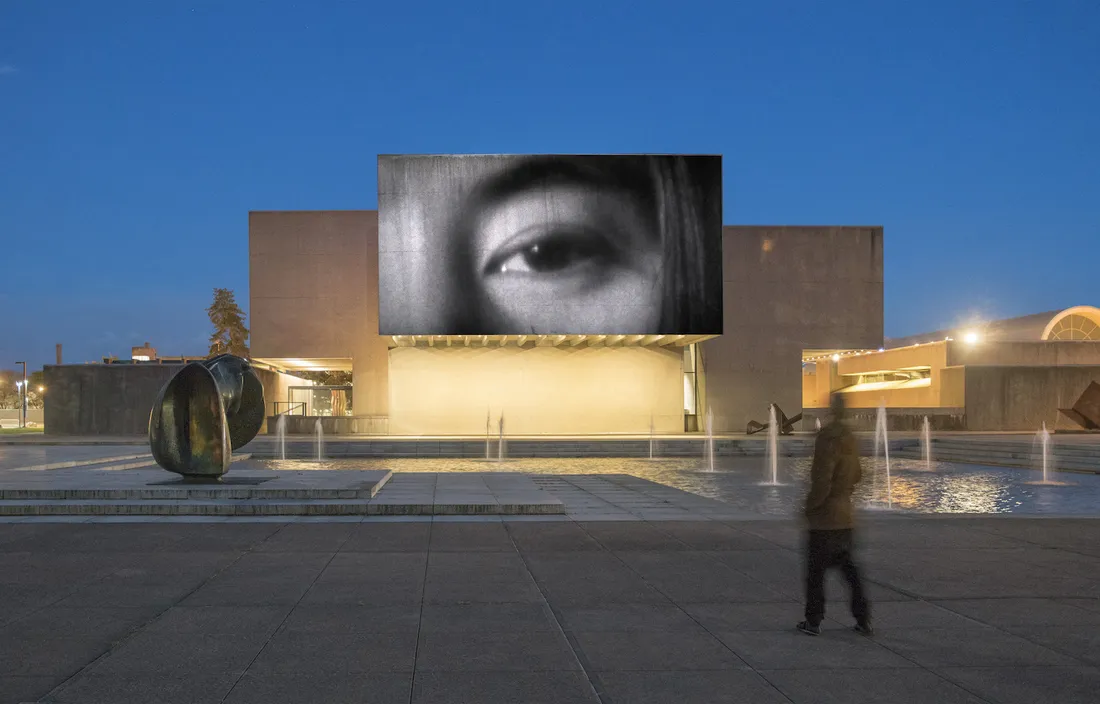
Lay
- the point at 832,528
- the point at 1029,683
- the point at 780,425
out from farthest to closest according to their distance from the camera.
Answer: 1. the point at 780,425
2. the point at 832,528
3. the point at 1029,683

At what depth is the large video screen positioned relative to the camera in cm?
3506

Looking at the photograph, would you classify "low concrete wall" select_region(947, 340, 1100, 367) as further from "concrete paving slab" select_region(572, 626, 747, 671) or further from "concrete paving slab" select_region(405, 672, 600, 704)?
"concrete paving slab" select_region(405, 672, 600, 704)

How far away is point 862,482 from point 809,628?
1356cm

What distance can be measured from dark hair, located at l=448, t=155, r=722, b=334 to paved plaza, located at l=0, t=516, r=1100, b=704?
2507cm

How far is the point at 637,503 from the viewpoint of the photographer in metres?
14.2

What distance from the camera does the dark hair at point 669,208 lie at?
35156 millimetres

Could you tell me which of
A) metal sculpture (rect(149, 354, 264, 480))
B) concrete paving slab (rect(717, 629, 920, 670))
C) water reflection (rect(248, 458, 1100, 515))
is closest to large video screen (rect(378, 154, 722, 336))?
water reflection (rect(248, 458, 1100, 515))

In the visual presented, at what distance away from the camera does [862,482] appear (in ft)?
61.6

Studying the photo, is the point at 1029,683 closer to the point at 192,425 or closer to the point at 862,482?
the point at 192,425

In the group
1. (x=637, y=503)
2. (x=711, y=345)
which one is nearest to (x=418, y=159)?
(x=711, y=345)

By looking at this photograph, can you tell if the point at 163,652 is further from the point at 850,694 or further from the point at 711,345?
the point at 711,345

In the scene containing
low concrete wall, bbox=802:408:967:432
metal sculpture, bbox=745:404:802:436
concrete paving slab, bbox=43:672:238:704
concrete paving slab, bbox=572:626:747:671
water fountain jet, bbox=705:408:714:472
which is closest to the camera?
concrete paving slab, bbox=43:672:238:704

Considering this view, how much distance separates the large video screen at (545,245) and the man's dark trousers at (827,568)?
29.3 metres

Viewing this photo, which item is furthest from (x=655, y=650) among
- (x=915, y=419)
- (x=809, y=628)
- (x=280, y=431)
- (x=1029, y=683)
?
(x=915, y=419)
